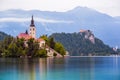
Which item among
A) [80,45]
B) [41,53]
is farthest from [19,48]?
[80,45]

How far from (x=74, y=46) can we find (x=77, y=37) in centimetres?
1092

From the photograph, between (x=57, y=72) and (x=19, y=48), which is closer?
(x=57, y=72)

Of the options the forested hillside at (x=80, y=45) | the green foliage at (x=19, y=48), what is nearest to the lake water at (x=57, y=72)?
the green foliage at (x=19, y=48)

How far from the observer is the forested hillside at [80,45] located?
541 feet

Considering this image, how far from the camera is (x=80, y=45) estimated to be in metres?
167

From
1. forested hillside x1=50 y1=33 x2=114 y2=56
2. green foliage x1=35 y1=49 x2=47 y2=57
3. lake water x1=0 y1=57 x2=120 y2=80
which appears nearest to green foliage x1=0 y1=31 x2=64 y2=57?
green foliage x1=35 y1=49 x2=47 y2=57

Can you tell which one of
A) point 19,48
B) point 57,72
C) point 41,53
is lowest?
point 57,72

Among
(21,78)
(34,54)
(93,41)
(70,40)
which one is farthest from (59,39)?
(21,78)

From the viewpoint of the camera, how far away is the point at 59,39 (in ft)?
580

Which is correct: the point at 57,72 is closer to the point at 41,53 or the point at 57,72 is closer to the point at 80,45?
the point at 41,53

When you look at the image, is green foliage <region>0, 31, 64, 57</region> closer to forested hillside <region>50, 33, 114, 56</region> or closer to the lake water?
the lake water

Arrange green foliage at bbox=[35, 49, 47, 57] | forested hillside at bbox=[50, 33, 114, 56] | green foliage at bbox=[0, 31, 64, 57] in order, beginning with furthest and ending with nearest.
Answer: forested hillside at bbox=[50, 33, 114, 56] → green foliage at bbox=[35, 49, 47, 57] → green foliage at bbox=[0, 31, 64, 57]

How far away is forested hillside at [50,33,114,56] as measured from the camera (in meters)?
165

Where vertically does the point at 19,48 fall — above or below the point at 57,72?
above
